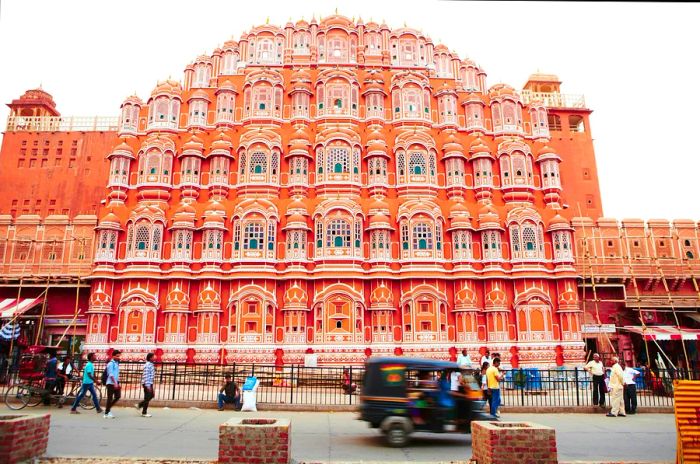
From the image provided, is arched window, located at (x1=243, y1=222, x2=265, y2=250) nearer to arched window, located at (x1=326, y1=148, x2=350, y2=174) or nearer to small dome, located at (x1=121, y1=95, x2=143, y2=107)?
arched window, located at (x1=326, y1=148, x2=350, y2=174)

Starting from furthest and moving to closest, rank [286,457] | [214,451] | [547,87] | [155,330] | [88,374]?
[547,87] < [155,330] < [88,374] < [214,451] < [286,457]

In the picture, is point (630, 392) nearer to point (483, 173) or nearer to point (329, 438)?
point (329, 438)

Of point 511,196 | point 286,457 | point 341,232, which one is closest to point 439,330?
point 341,232

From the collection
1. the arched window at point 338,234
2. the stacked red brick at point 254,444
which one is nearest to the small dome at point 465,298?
the arched window at point 338,234

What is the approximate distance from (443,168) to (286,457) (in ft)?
87.6

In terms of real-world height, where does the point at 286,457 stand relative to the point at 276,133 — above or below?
below

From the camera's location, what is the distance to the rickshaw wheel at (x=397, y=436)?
11367mm

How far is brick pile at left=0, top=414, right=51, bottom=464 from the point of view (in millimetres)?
8203

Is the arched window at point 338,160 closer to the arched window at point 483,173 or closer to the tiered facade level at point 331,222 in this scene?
the tiered facade level at point 331,222

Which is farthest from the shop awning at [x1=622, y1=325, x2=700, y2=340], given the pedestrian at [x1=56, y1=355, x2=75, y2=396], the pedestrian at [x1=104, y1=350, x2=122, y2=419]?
the pedestrian at [x1=56, y1=355, x2=75, y2=396]

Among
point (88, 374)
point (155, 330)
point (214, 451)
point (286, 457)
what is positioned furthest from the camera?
point (155, 330)

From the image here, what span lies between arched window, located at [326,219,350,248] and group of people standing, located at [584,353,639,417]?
15223 millimetres

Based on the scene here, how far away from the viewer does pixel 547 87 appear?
45.5 m

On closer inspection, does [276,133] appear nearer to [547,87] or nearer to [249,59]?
[249,59]
